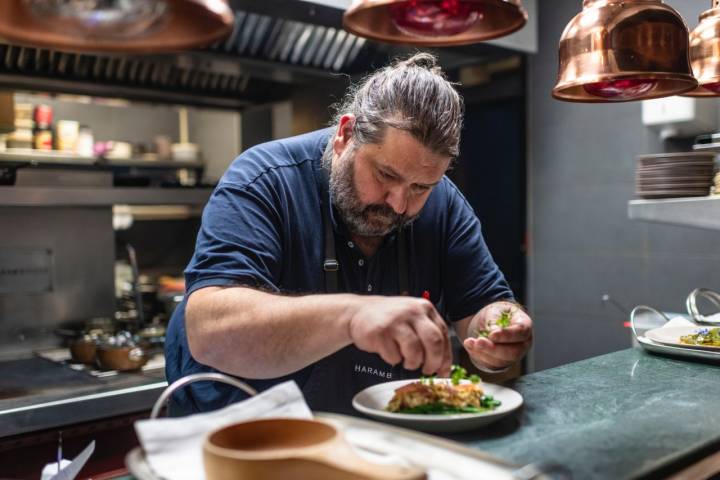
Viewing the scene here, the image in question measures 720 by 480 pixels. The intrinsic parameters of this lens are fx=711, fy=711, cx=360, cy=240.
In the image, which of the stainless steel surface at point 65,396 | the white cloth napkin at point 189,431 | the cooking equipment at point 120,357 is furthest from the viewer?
the cooking equipment at point 120,357

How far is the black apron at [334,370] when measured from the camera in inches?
77.9

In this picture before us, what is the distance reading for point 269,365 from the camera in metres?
1.57

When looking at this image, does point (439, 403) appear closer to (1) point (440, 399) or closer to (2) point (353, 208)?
(1) point (440, 399)

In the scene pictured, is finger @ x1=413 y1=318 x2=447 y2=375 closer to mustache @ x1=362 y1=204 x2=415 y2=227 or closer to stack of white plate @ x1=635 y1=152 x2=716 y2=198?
mustache @ x1=362 y1=204 x2=415 y2=227

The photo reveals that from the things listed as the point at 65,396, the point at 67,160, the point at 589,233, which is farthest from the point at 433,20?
the point at 67,160

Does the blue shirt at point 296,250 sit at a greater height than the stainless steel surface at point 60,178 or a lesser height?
lesser

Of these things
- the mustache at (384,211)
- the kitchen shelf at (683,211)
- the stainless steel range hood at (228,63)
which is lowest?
the kitchen shelf at (683,211)

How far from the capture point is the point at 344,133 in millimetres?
2010

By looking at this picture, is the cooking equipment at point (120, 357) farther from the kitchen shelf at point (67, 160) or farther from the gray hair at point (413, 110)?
the kitchen shelf at point (67, 160)

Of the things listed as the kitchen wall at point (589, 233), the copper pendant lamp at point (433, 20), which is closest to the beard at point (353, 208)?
the copper pendant lamp at point (433, 20)

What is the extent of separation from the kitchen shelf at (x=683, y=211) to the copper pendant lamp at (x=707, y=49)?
1061 millimetres

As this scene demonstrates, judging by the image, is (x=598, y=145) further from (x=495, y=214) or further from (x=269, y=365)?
(x=269, y=365)

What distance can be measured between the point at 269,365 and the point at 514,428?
54 centimetres

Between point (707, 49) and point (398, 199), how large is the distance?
3.50 ft
